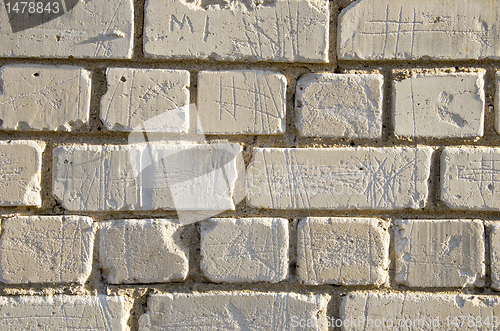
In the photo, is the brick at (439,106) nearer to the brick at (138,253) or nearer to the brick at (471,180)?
the brick at (471,180)

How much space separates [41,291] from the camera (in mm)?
1117

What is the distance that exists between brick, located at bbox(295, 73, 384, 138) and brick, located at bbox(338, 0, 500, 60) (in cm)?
9

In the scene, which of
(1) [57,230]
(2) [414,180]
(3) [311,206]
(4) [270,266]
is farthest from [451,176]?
(1) [57,230]

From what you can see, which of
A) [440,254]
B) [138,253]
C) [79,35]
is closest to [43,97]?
[79,35]

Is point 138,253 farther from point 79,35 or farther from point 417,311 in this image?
point 417,311

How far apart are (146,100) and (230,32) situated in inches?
13.2

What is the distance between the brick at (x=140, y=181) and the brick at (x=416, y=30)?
1.93ft

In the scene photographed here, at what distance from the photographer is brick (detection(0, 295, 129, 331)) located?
110cm

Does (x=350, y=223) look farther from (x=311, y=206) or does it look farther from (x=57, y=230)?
(x=57, y=230)

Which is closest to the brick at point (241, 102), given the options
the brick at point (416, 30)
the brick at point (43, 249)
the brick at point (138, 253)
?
the brick at point (416, 30)

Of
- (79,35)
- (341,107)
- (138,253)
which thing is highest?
(79,35)

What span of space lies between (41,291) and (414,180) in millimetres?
1197

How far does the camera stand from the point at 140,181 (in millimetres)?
1117

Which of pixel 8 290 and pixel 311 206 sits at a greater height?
pixel 311 206
